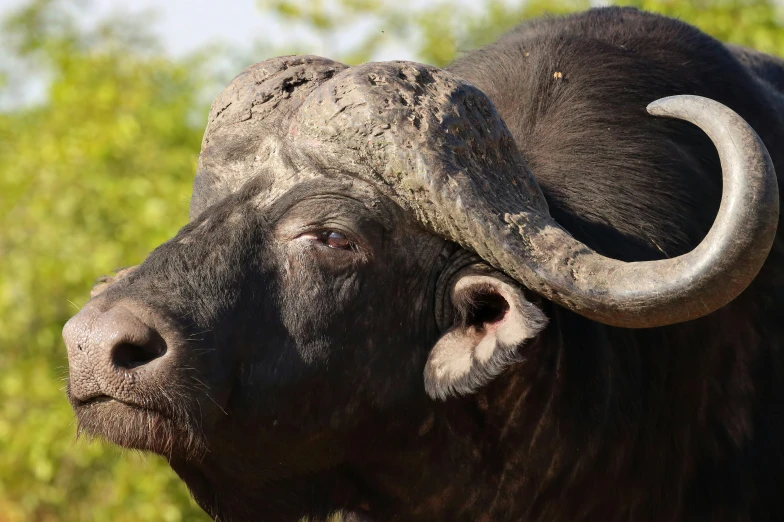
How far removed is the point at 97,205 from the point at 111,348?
20.7 ft

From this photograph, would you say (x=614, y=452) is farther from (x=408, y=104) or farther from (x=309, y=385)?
(x=408, y=104)

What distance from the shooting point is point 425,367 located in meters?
3.65

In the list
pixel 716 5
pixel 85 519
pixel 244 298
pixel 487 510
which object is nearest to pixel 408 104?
pixel 244 298

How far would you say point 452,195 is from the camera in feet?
11.2

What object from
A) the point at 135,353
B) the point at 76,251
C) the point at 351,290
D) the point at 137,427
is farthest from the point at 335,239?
the point at 76,251

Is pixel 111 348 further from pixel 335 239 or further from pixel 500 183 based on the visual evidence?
pixel 500 183

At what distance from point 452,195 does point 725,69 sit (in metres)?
1.93

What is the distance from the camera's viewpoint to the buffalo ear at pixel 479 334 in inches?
132

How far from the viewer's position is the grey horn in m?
3.13

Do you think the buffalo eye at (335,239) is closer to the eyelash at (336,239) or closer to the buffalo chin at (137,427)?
the eyelash at (336,239)

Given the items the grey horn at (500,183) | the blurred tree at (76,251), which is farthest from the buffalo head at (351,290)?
the blurred tree at (76,251)

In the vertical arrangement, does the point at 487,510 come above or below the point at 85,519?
above

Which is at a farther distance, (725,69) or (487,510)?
(725,69)

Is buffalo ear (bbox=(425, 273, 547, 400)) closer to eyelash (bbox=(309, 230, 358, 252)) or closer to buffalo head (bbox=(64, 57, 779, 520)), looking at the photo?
buffalo head (bbox=(64, 57, 779, 520))
